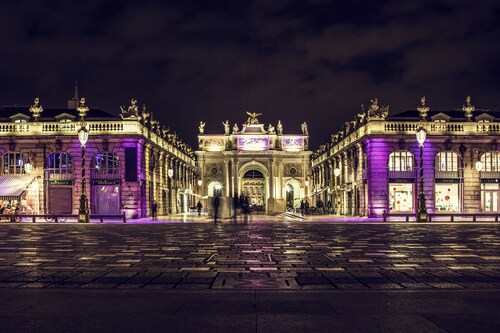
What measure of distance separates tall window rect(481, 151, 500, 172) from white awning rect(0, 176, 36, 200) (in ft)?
135

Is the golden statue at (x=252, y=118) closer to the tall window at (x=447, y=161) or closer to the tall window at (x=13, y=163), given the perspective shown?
the tall window at (x=447, y=161)

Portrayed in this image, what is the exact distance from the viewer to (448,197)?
168 ft

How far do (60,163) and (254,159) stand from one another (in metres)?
45.4

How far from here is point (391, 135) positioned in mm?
50312

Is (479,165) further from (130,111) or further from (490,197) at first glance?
(130,111)

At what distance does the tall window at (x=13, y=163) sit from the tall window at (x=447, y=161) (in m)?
38.2

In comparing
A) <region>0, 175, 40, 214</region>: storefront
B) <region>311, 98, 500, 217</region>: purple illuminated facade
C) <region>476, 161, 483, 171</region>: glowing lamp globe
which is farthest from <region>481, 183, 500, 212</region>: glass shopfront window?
<region>0, 175, 40, 214</region>: storefront

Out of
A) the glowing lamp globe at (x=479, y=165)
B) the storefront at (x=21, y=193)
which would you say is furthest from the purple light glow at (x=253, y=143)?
the glowing lamp globe at (x=479, y=165)

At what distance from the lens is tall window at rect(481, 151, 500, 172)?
51469 millimetres

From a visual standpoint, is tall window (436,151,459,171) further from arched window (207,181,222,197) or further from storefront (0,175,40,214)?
arched window (207,181,222,197)

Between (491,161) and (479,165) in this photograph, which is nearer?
(479,165)

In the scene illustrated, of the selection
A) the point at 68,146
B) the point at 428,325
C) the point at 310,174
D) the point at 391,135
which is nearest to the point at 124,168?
the point at 68,146

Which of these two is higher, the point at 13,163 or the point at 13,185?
the point at 13,163

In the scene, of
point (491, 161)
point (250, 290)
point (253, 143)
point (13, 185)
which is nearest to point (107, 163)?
point (13, 185)
